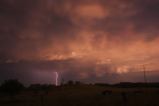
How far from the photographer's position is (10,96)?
117938 mm

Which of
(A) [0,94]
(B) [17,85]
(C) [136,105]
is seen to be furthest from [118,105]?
(A) [0,94]

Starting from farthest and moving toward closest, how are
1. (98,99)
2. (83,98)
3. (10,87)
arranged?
(10,87)
(83,98)
(98,99)

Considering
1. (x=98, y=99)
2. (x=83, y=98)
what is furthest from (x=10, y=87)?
(x=98, y=99)

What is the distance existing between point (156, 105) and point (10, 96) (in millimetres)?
83310

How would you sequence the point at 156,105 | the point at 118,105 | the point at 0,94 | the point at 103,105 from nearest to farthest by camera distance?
1. the point at 156,105
2. the point at 118,105
3. the point at 103,105
4. the point at 0,94

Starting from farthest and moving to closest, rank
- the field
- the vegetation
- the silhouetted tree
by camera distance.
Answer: the silhouetted tree
the vegetation
the field

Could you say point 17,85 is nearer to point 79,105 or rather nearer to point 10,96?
point 10,96

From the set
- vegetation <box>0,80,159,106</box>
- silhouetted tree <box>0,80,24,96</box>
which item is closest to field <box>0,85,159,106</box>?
vegetation <box>0,80,159,106</box>

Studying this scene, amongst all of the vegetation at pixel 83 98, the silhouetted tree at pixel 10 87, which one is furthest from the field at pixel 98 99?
the silhouetted tree at pixel 10 87

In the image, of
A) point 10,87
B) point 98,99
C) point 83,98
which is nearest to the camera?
point 98,99

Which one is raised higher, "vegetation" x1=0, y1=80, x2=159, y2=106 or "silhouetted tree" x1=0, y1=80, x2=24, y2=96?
"silhouetted tree" x1=0, y1=80, x2=24, y2=96

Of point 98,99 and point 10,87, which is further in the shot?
point 10,87

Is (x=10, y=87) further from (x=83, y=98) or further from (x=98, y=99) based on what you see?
(x=98, y=99)

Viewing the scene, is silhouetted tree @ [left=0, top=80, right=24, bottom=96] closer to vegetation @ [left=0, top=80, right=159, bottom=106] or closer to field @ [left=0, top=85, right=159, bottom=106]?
vegetation @ [left=0, top=80, right=159, bottom=106]
